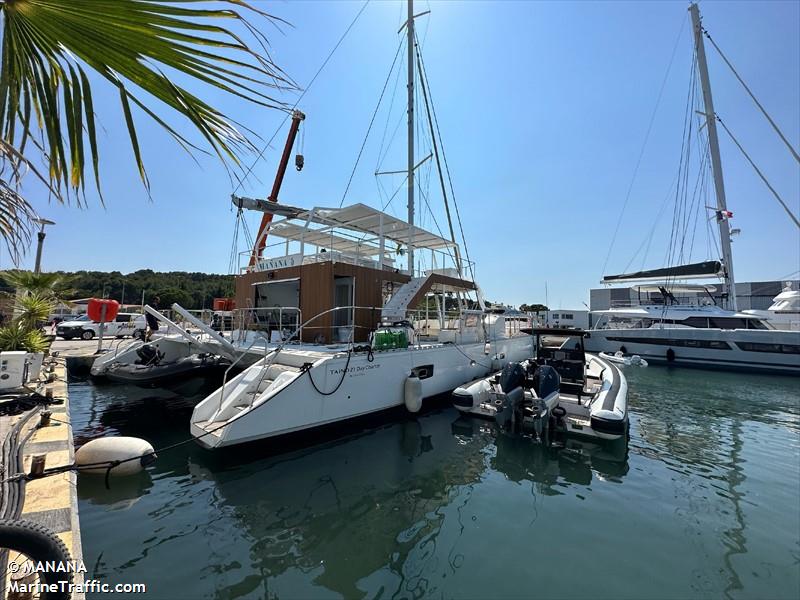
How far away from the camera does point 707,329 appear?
21.7 meters

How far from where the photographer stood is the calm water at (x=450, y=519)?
3.66 m

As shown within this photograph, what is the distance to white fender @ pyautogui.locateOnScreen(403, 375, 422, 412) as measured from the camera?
8688 mm

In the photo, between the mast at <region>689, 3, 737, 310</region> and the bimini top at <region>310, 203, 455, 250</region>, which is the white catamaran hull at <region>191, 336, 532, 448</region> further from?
the mast at <region>689, 3, 737, 310</region>

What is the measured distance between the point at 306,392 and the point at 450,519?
3429 mm

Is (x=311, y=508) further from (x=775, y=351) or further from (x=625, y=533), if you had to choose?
(x=775, y=351)

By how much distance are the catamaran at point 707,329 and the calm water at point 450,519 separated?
561 inches

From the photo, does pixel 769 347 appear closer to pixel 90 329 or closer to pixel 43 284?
pixel 43 284

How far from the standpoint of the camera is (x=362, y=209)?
11.2 m

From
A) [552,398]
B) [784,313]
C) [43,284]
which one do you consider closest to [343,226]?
[552,398]

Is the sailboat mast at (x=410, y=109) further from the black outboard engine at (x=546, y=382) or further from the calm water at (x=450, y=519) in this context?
the calm water at (x=450, y=519)

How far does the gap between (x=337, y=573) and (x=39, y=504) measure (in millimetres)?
3017

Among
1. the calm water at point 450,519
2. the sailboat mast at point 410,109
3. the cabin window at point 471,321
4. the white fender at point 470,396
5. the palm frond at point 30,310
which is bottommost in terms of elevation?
the calm water at point 450,519

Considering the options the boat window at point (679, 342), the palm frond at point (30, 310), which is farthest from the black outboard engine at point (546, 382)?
the boat window at point (679, 342)

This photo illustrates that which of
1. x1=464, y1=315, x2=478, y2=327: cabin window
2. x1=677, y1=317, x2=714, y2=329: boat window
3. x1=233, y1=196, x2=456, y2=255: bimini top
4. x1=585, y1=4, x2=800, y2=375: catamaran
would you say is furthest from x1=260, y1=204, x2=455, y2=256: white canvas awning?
x1=677, y1=317, x2=714, y2=329: boat window
